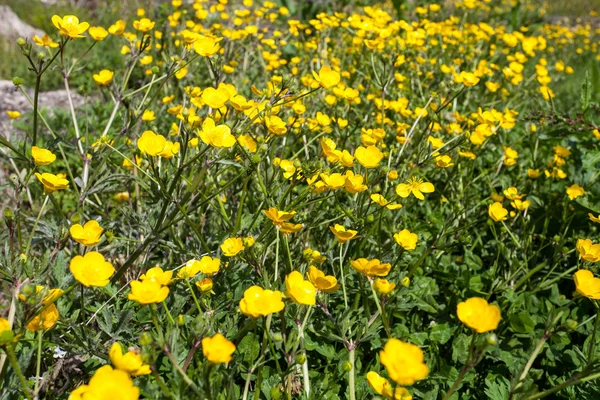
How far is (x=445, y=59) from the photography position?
4.13 metres

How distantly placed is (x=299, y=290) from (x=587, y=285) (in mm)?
761

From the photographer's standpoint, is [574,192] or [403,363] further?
[574,192]

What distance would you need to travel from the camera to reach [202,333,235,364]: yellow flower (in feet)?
3.31

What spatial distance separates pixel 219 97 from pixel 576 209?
1.78 metres

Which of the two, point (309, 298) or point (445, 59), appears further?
point (445, 59)

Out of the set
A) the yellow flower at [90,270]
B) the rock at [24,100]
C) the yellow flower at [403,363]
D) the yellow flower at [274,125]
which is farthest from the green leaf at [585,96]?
the rock at [24,100]

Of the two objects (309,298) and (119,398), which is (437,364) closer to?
(309,298)

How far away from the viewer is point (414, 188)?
1.91 m

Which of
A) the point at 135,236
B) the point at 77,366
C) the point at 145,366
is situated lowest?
the point at 77,366

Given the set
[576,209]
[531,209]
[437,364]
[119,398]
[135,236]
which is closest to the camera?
[119,398]

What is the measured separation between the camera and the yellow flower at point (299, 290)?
4.04ft

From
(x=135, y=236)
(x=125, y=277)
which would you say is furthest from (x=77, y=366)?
(x=135, y=236)

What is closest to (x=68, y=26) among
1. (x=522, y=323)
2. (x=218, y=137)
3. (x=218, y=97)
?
(x=218, y=97)

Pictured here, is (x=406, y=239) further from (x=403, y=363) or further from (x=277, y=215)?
(x=403, y=363)
